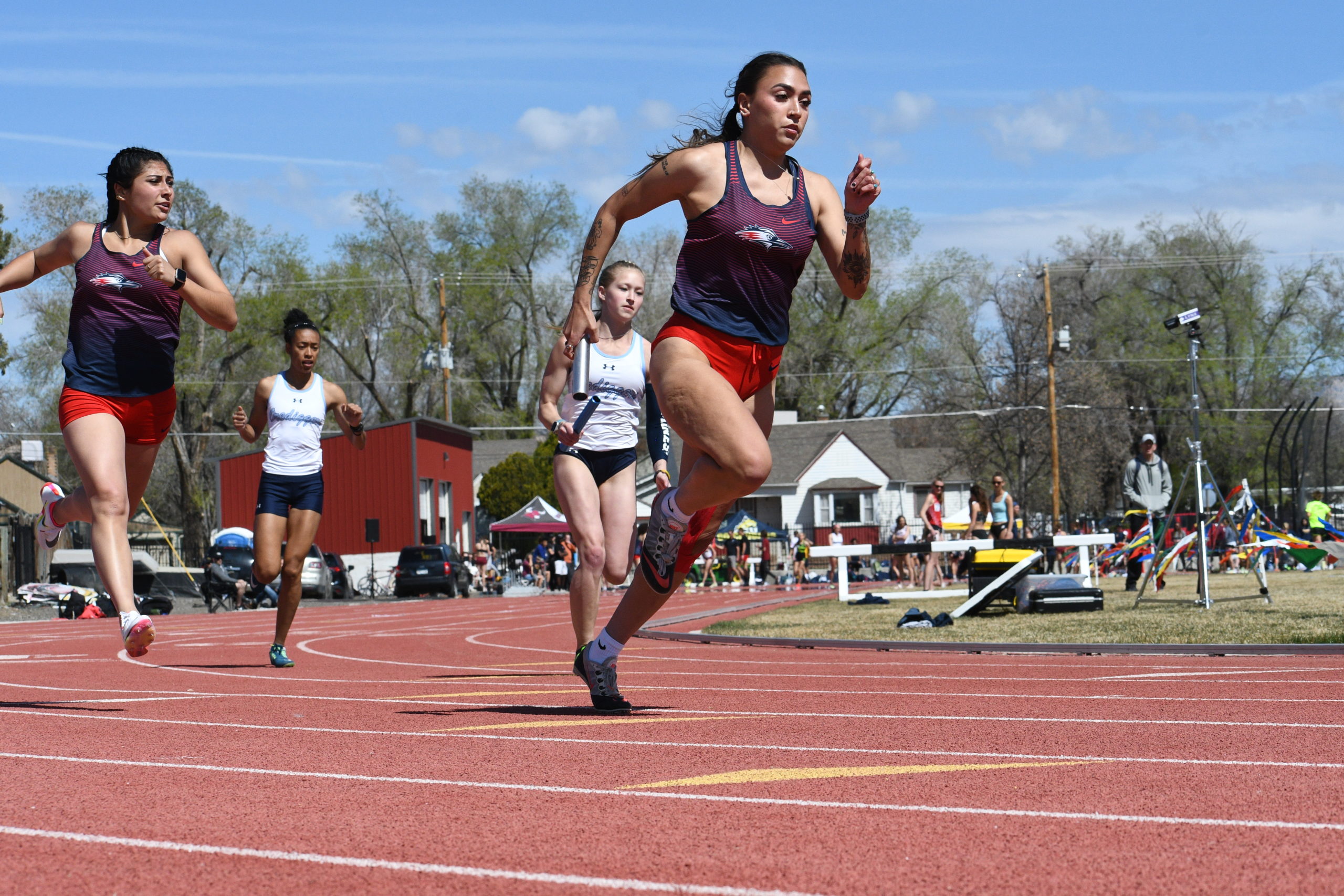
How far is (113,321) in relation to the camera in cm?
Answer: 675

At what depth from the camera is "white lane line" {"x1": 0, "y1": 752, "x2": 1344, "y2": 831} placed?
3.42 metres

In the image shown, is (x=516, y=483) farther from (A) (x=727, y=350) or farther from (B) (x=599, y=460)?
(A) (x=727, y=350)

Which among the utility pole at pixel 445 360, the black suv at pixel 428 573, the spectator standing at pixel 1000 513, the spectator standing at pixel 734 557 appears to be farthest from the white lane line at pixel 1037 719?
the utility pole at pixel 445 360

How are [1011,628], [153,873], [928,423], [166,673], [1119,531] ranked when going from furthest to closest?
1. [928,423]
2. [1119,531]
3. [1011,628]
4. [166,673]
5. [153,873]

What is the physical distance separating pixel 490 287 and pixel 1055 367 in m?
26.0

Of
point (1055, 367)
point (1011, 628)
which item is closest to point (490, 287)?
point (1055, 367)

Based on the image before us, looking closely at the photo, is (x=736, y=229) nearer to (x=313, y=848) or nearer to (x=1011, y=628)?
(x=313, y=848)

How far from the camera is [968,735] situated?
5.16 meters

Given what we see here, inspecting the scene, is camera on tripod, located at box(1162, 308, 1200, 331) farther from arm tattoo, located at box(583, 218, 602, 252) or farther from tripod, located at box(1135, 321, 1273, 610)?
arm tattoo, located at box(583, 218, 602, 252)

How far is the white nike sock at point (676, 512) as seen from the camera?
553cm

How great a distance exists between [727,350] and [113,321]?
3.08 metres

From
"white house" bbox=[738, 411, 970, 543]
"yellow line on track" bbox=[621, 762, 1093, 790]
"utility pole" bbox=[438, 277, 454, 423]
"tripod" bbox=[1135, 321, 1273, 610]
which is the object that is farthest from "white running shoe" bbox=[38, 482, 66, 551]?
"white house" bbox=[738, 411, 970, 543]

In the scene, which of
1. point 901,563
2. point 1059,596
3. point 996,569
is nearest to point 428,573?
point 901,563

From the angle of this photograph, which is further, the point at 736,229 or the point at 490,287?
the point at 490,287
